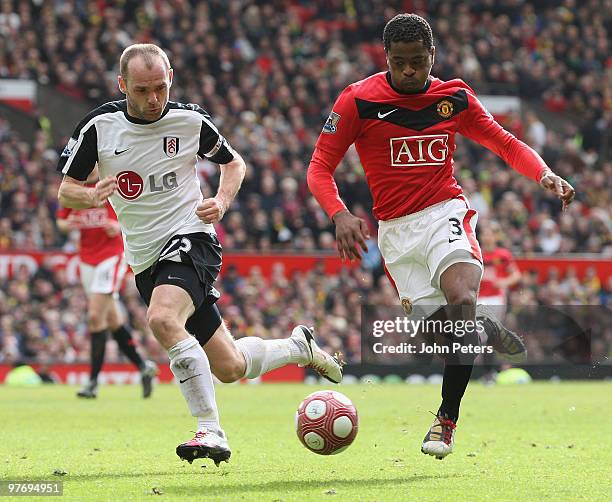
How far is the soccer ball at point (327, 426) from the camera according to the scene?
7258 millimetres

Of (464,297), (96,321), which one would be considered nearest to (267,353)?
(464,297)

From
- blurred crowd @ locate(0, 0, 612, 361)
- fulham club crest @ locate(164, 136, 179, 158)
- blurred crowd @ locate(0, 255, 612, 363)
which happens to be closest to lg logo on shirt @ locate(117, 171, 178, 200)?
fulham club crest @ locate(164, 136, 179, 158)

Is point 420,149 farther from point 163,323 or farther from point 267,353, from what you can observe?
point 163,323

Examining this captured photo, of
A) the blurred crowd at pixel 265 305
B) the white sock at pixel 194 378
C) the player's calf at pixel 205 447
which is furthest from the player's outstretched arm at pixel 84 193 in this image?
the blurred crowd at pixel 265 305

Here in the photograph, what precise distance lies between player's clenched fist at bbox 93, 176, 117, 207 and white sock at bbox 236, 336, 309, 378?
1524 millimetres

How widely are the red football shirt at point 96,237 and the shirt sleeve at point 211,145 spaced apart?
6857 mm

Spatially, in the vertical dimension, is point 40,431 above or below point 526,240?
above

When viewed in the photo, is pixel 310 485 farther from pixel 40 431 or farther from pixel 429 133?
pixel 40 431

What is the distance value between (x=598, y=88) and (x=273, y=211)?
1043cm

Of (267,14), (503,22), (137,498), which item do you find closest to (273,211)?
(267,14)

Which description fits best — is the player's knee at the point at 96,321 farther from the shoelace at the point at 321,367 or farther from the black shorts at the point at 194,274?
the black shorts at the point at 194,274

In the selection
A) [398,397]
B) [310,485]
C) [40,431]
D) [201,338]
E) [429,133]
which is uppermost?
[429,133]

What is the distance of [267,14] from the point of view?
2714 centimetres

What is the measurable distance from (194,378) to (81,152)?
1595mm
